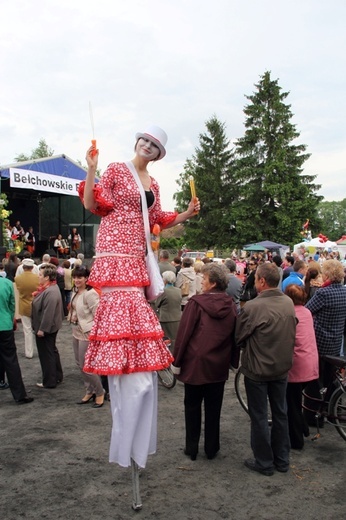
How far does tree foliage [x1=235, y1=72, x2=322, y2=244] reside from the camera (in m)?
35.8

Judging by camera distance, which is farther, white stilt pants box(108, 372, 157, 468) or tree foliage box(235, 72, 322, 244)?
tree foliage box(235, 72, 322, 244)

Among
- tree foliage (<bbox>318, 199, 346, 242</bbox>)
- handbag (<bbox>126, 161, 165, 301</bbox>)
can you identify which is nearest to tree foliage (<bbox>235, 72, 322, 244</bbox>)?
handbag (<bbox>126, 161, 165, 301</bbox>)

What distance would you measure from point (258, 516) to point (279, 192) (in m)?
33.9

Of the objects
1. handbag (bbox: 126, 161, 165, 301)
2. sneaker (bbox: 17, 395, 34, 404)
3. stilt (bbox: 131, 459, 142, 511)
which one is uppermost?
handbag (bbox: 126, 161, 165, 301)

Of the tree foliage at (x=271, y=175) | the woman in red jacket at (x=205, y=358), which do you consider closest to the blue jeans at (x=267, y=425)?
the woman in red jacket at (x=205, y=358)

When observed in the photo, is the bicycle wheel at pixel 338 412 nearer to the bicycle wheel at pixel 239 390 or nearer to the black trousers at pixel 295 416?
the black trousers at pixel 295 416

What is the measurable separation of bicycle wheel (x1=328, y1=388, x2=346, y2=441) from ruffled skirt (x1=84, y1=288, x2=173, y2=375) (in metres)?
2.32

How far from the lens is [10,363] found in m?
5.79

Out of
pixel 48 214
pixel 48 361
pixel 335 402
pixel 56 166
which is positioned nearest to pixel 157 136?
pixel 335 402

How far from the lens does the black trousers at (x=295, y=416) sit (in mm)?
4383

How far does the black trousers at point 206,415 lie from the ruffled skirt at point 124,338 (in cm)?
130

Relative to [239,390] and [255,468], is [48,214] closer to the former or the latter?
[239,390]

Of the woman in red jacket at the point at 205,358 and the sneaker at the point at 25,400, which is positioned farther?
the sneaker at the point at 25,400

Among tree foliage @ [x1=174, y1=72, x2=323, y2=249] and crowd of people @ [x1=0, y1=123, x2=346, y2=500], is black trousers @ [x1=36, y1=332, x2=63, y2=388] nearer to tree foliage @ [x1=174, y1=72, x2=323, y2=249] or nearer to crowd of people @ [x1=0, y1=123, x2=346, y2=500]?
crowd of people @ [x1=0, y1=123, x2=346, y2=500]
